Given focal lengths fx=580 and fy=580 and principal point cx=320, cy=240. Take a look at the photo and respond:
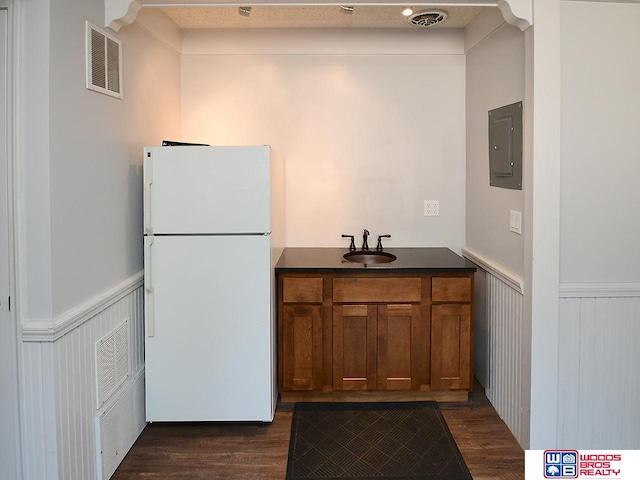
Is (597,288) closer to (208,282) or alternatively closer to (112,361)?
(208,282)

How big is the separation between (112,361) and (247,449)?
805 millimetres

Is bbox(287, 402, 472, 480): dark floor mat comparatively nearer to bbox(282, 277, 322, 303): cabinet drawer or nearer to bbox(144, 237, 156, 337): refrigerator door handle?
bbox(282, 277, 322, 303): cabinet drawer

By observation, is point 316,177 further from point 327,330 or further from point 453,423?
point 453,423

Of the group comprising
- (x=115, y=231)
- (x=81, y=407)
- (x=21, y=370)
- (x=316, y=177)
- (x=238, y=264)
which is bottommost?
(x=81, y=407)

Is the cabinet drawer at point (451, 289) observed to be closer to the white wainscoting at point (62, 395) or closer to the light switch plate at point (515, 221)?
the light switch plate at point (515, 221)

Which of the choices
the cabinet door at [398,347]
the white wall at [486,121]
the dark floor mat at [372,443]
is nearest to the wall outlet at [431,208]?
the white wall at [486,121]

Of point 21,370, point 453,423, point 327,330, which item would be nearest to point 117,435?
point 21,370

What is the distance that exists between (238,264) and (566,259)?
5.35ft

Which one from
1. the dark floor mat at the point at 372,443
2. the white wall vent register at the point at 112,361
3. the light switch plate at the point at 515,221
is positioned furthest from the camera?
the light switch plate at the point at 515,221

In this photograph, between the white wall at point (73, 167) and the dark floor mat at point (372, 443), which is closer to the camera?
the white wall at point (73, 167)

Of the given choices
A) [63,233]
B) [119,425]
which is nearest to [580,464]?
[119,425]

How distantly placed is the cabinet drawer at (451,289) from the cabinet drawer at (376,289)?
0.10m

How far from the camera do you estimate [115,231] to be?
2.84m

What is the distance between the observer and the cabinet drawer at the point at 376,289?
3.36 m
